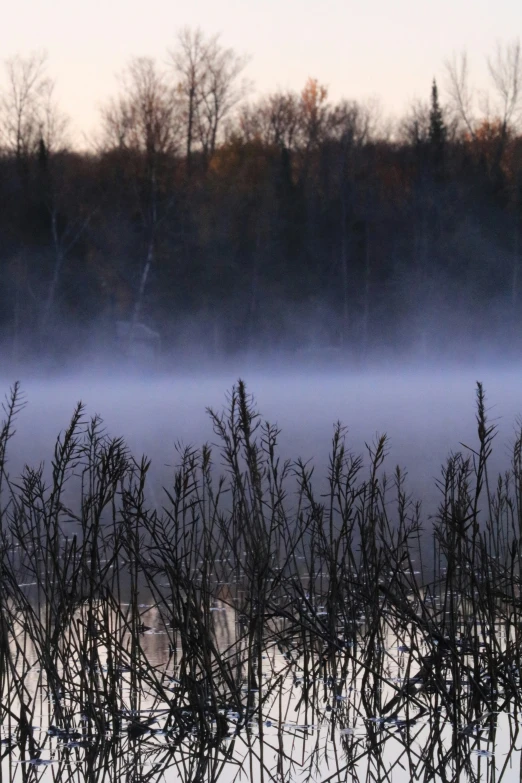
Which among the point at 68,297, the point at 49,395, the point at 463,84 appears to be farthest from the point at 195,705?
the point at 463,84

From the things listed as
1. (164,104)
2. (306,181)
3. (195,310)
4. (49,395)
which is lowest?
(49,395)

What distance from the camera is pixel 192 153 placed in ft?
113

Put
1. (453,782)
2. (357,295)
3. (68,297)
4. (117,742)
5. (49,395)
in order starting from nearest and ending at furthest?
(453,782) → (117,742) → (49,395) → (68,297) → (357,295)

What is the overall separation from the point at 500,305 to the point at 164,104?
12470 millimetres

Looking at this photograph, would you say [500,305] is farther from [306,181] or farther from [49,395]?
[49,395]

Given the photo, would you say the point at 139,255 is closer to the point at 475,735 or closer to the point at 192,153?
the point at 192,153

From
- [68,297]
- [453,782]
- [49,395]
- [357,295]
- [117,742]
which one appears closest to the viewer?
[453,782]

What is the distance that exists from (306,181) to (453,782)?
32.7 metres

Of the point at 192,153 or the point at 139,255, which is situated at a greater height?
the point at 192,153

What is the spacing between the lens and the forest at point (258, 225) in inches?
1256

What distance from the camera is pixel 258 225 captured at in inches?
1342

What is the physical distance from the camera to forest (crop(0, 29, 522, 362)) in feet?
105

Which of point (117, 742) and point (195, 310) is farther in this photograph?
point (195, 310)

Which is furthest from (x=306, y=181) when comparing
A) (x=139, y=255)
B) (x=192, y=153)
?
(x=139, y=255)
